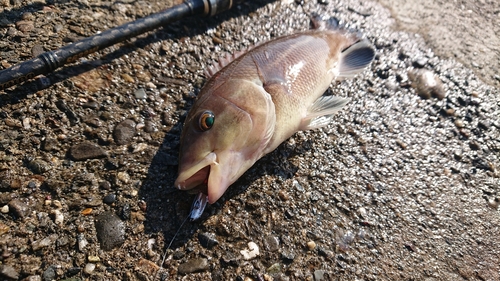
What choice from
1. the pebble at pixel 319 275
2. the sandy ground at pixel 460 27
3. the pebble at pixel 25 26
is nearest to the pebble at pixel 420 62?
the sandy ground at pixel 460 27

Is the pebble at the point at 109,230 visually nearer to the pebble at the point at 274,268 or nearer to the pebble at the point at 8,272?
the pebble at the point at 8,272

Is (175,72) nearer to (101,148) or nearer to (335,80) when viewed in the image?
(101,148)

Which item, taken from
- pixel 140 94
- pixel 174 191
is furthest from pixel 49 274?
pixel 140 94

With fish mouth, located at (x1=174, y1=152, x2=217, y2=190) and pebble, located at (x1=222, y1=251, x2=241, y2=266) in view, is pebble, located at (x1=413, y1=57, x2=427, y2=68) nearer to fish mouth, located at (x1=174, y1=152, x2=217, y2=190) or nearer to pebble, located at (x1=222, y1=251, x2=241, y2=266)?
fish mouth, located at (x1=174, y1=152, x2=217, y2=190)

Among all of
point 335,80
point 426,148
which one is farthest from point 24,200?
point 426,148

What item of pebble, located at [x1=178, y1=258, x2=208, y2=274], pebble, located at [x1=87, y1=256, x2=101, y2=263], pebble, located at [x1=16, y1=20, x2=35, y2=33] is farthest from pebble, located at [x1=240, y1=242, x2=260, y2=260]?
pebble, located at [x1=16, y1=20, x2=35, y2=33]

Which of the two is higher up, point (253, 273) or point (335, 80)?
point (335, 80)

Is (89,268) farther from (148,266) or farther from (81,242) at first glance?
(148,266)
